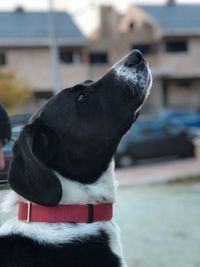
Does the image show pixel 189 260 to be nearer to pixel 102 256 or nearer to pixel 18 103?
pixel 102 256

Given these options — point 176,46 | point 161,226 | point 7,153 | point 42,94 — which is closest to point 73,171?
point 7,153

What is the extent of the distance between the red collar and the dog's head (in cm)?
8

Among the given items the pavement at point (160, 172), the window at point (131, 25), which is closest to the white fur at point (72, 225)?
the pavement at point (160, 172)

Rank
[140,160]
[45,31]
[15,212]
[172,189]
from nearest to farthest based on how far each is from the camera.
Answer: [15,212] < [172,189] < [140,160] < [45,31]

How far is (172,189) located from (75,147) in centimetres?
1098

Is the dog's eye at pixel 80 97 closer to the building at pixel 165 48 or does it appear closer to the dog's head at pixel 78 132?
the dog's head at pixel 78 132

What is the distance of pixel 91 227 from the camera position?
9.14 ft

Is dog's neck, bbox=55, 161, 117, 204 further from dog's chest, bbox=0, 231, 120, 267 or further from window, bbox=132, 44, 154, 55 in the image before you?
window, bbox=132, 44, 154, 55

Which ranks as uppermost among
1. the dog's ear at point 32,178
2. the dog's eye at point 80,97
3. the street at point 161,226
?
the dog's eye at point 80,97

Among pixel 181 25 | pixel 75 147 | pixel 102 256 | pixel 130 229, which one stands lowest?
pixel 181 25

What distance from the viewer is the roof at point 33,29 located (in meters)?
36.9

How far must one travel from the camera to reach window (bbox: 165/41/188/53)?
40.7 m

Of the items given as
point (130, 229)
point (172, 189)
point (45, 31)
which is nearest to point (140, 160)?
point (172, 189)

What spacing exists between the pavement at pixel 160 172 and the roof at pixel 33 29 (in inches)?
709
